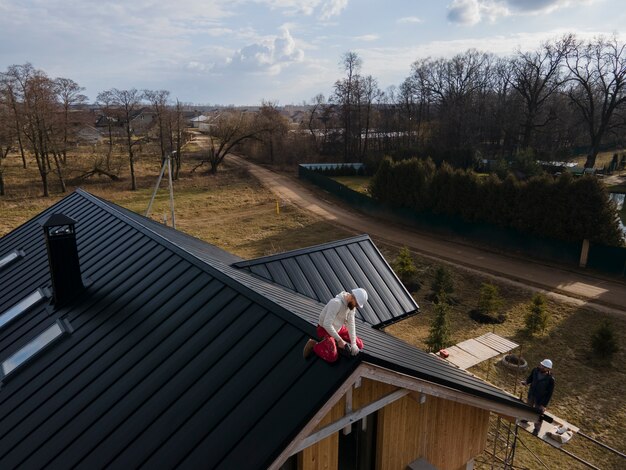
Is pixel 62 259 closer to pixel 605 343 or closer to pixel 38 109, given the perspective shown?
pixel 605 343

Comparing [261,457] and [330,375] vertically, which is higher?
[330,375]

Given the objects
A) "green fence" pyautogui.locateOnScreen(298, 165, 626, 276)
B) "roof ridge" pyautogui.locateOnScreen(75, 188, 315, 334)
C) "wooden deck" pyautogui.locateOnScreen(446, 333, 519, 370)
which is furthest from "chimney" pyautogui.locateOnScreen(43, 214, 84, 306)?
"green fence" pyautogui.locateOnScreen(298, 165, 626, 276)

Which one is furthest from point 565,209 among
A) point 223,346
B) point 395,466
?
point 223,346

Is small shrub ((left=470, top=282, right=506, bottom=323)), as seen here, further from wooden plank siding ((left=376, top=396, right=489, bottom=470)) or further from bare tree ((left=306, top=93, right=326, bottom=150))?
bare tree ((left=306, top=93, right=326, bottom=150))

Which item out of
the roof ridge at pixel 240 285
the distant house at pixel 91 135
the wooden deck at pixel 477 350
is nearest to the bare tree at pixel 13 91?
the distant house at pixel 91 135

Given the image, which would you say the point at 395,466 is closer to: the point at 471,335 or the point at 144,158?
the point at 471,335

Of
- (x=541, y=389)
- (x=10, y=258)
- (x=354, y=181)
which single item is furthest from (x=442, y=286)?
(x=354, y=181)
